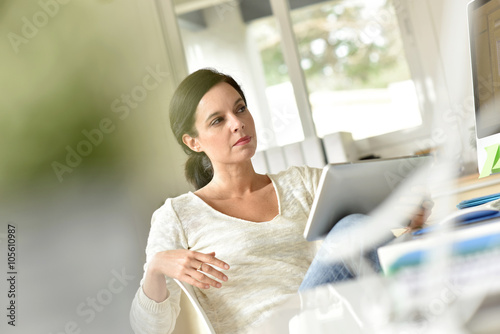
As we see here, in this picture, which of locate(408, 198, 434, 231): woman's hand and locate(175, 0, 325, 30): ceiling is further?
locate(175, 0, 325, 30): ceiling

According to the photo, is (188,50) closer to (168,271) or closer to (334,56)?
(334,56)

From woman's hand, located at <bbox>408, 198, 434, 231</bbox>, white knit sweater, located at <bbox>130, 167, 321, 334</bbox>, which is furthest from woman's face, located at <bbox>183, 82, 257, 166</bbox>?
woman's hand, located at <bbox>408, 198, 434, 231</bbox>

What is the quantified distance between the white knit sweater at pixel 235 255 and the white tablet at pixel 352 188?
0.31 metres

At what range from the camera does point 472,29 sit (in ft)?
5.03

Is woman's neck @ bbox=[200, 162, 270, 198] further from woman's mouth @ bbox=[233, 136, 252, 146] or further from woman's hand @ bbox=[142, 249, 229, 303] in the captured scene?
woman's hand @ bbox=[142, 249, 229, 303]

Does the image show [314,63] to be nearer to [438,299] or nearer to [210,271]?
[210,271]

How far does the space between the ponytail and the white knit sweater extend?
0.82 ft

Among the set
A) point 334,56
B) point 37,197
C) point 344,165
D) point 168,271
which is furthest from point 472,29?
point 334,56

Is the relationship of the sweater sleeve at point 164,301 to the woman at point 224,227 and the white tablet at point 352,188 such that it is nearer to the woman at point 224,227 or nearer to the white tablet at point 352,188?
the woman at point 224,227

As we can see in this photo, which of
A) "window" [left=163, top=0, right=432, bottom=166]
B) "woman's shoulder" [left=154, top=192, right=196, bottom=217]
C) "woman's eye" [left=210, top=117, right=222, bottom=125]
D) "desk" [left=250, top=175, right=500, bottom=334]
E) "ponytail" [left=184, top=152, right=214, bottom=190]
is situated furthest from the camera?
"window" [left=163, top=0, right=432, bottom=166]

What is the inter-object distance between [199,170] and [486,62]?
0.93 meters

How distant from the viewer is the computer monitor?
145cm

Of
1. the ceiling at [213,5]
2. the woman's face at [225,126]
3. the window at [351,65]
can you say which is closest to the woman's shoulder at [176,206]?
the woman's face at [225,126]

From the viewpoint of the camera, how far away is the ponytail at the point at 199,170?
1.96 meters
